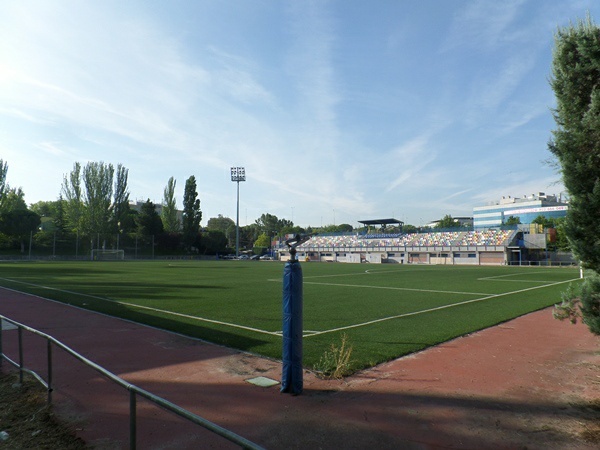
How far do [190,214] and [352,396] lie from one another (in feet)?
306

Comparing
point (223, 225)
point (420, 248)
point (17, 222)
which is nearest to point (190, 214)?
point (17, 222)

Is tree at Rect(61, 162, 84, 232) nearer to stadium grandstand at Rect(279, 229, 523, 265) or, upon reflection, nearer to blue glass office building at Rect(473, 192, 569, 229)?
stadium grandstand at Rect(279, 229, 523, 265)

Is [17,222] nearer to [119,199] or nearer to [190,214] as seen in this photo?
[119,199]

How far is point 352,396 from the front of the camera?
606cm

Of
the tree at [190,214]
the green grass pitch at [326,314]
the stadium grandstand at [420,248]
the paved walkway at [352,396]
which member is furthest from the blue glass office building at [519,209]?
the paved walkway at [352,396]

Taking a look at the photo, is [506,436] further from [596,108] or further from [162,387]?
[162,387]

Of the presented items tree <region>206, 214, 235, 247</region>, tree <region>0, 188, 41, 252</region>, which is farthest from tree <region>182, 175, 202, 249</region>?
tree <region>206, 214, 235, 247</region>

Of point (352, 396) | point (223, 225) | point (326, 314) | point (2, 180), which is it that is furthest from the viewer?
point (223, 225)

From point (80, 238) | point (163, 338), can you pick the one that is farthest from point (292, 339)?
point (80, 238)

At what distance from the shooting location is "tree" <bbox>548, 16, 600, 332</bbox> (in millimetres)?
5383

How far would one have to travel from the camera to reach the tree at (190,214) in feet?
309

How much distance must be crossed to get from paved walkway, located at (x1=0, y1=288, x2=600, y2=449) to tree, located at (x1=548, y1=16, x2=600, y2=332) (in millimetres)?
1759

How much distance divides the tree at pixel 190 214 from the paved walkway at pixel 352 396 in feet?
284

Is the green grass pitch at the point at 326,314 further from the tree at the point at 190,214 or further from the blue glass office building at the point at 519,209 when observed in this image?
the blue glass office building at the point at 519,209
